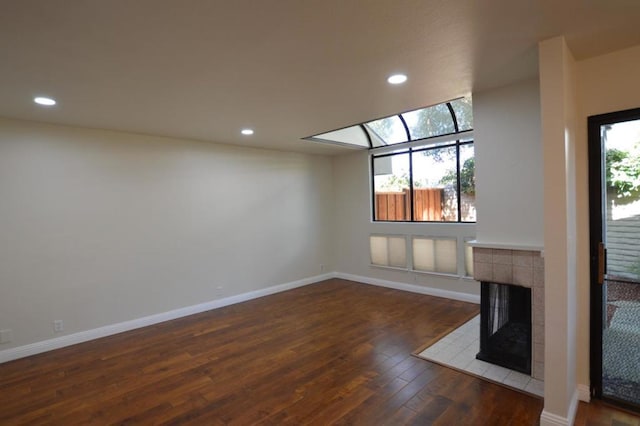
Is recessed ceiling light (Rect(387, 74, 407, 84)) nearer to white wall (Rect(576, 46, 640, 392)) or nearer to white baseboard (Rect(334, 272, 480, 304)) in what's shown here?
white wall (Rect(576, 46, 640, 392))

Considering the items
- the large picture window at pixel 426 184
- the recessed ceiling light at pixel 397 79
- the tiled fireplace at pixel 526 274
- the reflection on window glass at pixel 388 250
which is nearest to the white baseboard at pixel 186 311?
the reflection on window glass at pixel 388 250

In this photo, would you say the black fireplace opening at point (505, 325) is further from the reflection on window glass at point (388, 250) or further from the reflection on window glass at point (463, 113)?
the reflection on window glass at point (463, 113)

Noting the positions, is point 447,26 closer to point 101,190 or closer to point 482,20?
point 482,20

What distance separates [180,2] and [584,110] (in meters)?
2.74

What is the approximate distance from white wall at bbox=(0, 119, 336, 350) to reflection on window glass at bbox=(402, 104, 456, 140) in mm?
2207

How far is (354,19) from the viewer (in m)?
1.79

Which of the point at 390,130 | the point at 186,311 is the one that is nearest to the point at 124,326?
the point at 186,311

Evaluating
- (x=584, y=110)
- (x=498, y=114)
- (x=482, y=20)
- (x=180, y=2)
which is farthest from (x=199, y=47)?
(x=584, y=110)

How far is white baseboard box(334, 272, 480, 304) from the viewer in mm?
4691

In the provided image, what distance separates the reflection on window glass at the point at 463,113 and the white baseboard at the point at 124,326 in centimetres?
386

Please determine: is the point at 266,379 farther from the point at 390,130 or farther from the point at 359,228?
the point at 390,130

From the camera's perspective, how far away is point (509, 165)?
9.35 feet

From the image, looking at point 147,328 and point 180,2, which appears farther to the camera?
point 147,328

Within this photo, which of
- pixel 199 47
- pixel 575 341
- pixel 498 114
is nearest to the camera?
pixel 199 47
